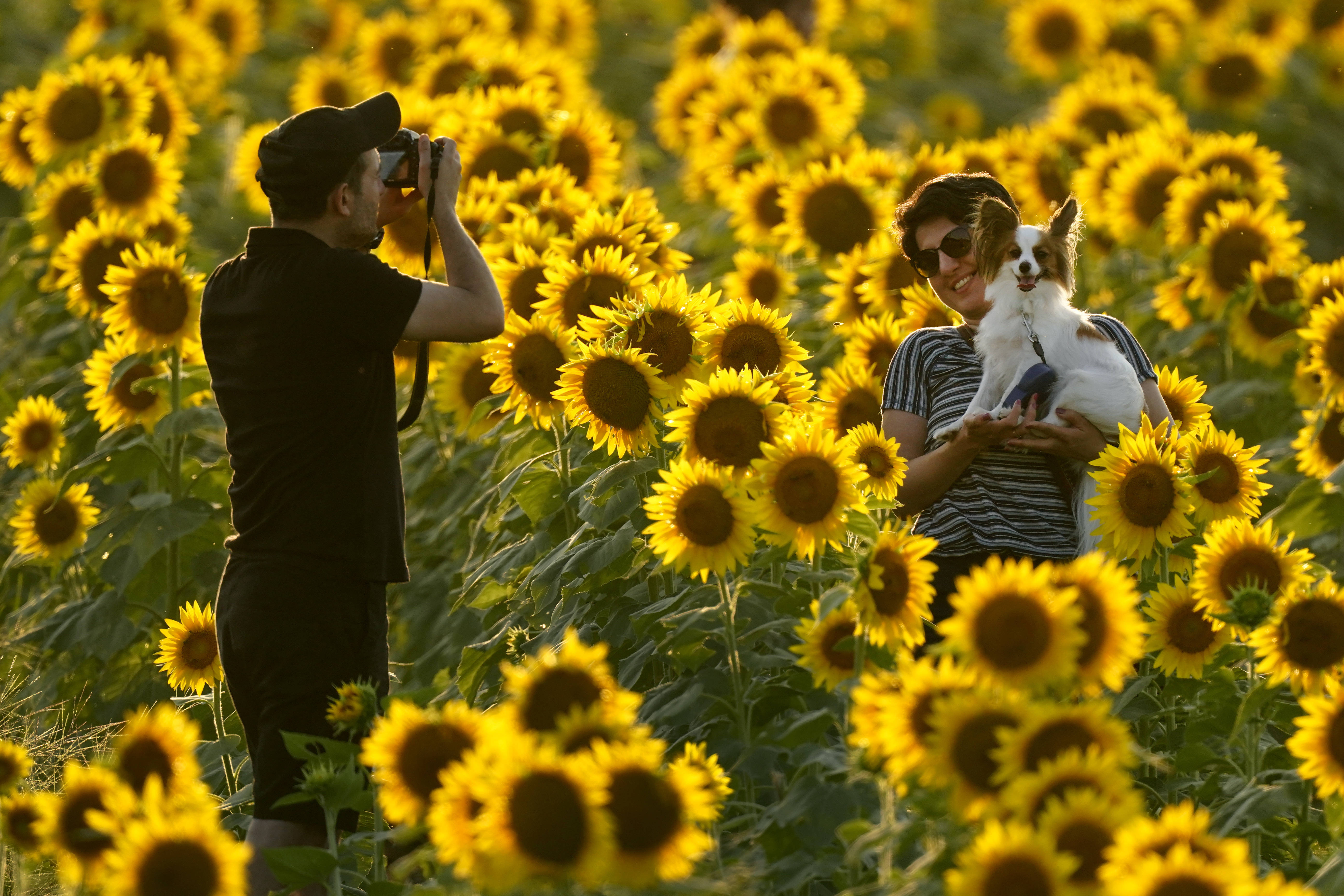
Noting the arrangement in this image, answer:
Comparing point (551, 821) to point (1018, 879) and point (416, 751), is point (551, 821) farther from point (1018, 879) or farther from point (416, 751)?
point (1018, 879)

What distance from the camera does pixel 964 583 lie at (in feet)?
8.73

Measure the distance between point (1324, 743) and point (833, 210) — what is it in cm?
350

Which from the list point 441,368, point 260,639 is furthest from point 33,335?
point 260,639

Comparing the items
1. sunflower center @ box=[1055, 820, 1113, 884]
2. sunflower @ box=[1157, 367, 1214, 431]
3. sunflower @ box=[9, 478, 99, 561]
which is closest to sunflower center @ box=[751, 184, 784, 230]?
sunflower @ box=[1157, 367, 1214, 431]

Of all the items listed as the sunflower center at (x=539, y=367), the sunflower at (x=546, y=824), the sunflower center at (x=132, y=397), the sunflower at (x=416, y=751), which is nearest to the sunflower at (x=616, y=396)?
the sunflower center at (x=539, y=367)

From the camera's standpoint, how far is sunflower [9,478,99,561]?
5.25m

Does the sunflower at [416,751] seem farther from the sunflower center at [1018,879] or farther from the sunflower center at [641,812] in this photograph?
the sunflower center at [1018,879]

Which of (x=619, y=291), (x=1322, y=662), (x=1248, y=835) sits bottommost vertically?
(x=1248, y=835)

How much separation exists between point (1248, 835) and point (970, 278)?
1523 mm

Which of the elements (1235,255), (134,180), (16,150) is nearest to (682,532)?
(1235,255)

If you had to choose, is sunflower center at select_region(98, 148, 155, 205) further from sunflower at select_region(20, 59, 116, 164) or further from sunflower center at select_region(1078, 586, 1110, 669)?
sunflower center at select_region(1078, 586, 1110, 669)

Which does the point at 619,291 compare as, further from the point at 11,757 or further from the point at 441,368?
the point at 11,757

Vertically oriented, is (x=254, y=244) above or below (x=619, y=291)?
below

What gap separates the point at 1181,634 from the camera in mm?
3635
